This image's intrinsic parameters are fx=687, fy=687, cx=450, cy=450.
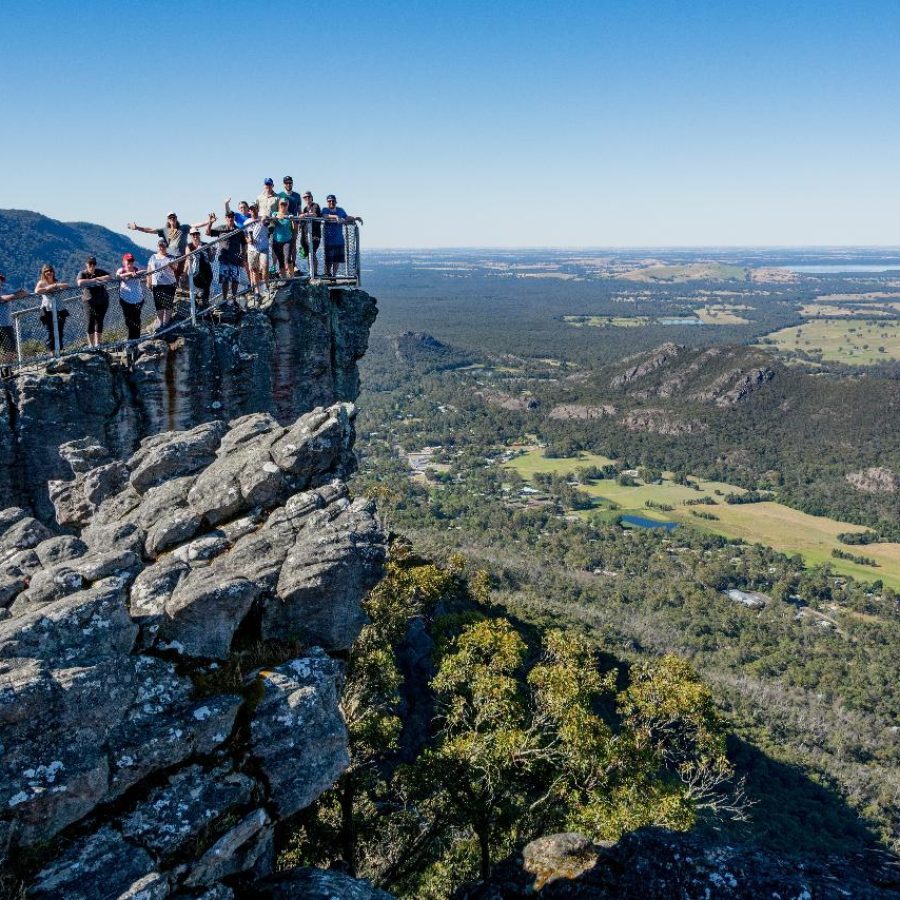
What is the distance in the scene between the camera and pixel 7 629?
7332 millimetres

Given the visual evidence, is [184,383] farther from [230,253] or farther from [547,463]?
[547,463]

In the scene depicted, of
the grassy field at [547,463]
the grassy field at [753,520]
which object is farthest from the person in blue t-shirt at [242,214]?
the grassy field at [547,463]

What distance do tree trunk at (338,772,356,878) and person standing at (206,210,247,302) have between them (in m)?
12.6

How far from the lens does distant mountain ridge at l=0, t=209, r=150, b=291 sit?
85.6m

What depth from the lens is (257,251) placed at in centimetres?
1906

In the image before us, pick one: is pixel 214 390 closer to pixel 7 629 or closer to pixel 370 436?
pixel 7 629

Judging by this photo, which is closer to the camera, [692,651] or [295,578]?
[295,578]

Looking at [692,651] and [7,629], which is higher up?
[7,629]

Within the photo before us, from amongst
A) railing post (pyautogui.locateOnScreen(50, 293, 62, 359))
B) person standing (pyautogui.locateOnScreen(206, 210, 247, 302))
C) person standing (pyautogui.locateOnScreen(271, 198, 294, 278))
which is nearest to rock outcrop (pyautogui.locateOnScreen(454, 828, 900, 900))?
railing post (pyautogui.locateOnScreen(50, 293, 62, 359))

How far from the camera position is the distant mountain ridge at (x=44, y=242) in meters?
85.6

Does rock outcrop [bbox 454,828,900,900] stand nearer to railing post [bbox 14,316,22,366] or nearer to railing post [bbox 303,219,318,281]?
railing post [bbox 14,316,22,366]

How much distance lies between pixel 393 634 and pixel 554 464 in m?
121

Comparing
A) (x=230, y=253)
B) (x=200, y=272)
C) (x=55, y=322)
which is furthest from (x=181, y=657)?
(x=230, y=253)

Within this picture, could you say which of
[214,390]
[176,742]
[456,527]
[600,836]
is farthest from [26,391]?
[456,527]
